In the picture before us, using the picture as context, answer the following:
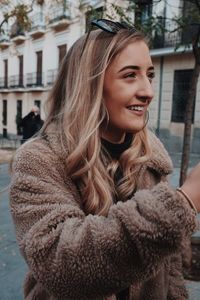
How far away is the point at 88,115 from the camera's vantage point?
1.22 meters

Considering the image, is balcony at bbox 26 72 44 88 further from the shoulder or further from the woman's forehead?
the woman's forehead

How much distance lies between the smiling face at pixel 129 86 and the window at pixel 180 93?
13688 millimetres

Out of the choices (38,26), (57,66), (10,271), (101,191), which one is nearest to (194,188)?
(101,191)

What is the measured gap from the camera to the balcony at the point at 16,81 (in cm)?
2745

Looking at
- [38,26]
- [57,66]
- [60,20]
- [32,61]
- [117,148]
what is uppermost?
[38,26]

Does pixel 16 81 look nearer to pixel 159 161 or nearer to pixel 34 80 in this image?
pixel 34 80

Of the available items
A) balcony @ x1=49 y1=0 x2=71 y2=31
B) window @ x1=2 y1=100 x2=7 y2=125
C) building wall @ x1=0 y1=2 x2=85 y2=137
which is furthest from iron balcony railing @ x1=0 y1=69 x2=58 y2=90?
balcony @ x1=49 y1=0 x2=71 y2=31

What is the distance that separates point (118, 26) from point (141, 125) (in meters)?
0.35

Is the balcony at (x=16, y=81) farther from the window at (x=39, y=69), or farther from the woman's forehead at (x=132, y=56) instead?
the woman's forehead at (x=132, y=56)

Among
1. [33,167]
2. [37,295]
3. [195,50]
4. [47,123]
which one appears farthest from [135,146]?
[195,50]

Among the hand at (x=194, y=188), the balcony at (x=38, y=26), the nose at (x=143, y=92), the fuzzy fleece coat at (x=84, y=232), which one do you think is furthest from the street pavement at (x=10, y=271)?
the balcony at (x=38, y=26)

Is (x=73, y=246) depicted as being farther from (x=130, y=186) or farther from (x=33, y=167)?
(x=130, y=186)

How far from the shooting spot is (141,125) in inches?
48.8

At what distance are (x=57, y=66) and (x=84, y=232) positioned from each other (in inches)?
656
